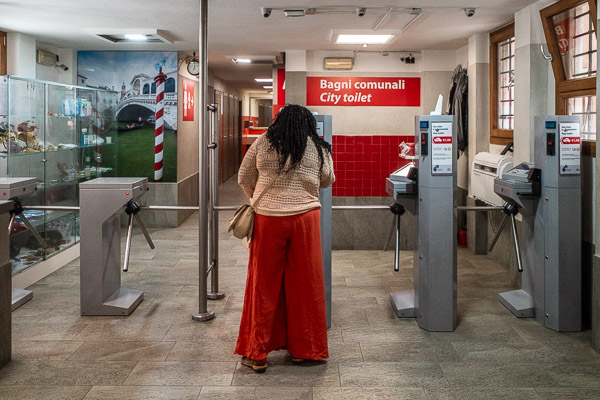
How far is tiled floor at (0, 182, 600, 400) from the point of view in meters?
3.19

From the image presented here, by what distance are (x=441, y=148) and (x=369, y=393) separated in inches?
67.2

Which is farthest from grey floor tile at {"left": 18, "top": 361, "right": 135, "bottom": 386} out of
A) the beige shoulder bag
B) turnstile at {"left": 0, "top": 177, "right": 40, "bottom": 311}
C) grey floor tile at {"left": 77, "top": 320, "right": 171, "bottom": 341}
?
turnstile at {"left": 0, "top": 177, "right": 40, "bottom": 311}

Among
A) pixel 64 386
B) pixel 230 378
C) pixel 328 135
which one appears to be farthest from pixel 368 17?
pixel 64 386

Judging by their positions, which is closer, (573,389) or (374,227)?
(573,389)

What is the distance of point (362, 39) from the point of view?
6574mm

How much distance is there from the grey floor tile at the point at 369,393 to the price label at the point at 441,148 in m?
1.50

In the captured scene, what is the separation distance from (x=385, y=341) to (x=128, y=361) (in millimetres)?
1575

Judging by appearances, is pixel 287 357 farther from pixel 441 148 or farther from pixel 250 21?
pixel 250 21

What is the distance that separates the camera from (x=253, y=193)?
358 cm

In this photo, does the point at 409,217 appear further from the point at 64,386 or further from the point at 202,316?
the point at 64,386

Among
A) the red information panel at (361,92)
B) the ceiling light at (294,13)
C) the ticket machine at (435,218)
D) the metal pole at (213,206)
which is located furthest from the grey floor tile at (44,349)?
the red information panel at (361,92)

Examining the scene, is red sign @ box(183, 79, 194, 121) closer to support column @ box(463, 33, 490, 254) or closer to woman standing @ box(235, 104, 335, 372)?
support column @ box(463, 33, 490, 254)

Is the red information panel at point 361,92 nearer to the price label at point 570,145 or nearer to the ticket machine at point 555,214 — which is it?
the ticket machine at point 555,214

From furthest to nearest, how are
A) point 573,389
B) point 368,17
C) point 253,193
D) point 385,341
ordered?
1. point 368,17
2. point 385,341
3. point 253,193
4. point 573,389
